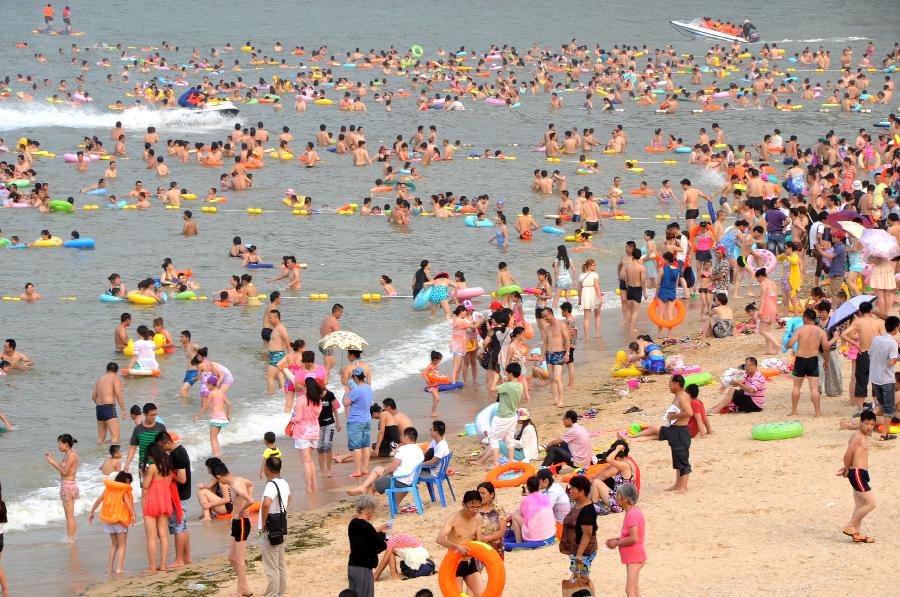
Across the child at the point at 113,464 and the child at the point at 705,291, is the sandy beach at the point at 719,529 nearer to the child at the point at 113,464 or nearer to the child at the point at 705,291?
the child at the point at 113,464

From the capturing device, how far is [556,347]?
1465 centimetres

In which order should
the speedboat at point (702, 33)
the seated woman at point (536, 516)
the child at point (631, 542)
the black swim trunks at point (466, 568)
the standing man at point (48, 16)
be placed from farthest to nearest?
the standing man at point (48, 16), the speedboat at point (702, 33), the seated woman at point (536, 516), the black swim trunks at point (466, 568), the child at point (631, 542)

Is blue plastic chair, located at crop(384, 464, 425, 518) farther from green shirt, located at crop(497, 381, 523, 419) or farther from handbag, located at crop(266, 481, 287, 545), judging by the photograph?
handbag, located at crop(266, 481, 287, 545)

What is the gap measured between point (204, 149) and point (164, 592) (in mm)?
24914

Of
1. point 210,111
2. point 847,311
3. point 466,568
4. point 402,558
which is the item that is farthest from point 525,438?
point 210,111

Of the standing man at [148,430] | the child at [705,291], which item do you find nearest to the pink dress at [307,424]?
the standing man at [148,430]

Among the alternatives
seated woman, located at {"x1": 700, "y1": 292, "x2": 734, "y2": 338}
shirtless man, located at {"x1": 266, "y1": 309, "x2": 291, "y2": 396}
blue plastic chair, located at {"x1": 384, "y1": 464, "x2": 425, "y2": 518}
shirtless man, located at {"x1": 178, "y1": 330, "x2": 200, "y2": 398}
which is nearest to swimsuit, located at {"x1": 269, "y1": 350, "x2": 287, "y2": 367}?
shirtless man, located at {"x1": 266, "y1": 309, "x2": 291, "y2": 396}

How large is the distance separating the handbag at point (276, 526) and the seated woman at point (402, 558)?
2.90 ft

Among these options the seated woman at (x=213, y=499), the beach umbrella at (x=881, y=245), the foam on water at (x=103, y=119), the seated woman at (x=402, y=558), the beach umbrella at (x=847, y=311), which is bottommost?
the seated woman at (x=213, y=499)

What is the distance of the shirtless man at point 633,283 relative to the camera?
17.7m

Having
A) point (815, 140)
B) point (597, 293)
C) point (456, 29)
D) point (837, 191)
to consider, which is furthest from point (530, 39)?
point (597, 293)

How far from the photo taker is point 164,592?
9852 mm

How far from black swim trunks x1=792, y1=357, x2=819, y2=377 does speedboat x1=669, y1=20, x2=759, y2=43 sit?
48.0 meters

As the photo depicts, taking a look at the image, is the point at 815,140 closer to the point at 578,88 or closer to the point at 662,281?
the point at 578,88
